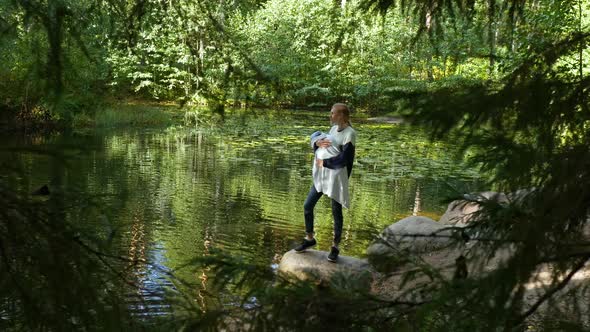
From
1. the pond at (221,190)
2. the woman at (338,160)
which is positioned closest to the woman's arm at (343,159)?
the woman at (338,160)

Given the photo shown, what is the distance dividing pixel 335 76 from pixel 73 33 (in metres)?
33.3

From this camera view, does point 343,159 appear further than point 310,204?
No

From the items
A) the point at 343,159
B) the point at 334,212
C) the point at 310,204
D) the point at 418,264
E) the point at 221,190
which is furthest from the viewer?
the point at 221,190

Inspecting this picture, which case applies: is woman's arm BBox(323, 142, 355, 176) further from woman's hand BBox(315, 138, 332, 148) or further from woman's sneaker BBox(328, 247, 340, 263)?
woman's sneaker BBox(328, 247, 340, 263)

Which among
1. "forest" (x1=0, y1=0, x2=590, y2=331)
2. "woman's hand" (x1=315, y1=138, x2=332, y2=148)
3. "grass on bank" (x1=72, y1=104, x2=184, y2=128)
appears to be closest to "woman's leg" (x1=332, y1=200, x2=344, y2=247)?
"woman's hand" (x1=315, y1=138, x2=332, y2=148)

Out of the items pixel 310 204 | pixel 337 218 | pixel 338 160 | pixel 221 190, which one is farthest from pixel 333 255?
pixel 221 190

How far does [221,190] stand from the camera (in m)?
12.0

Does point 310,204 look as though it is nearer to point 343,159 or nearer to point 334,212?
point 334,212

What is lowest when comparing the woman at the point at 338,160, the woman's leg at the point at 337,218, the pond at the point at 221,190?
the pond at the point at 221,190

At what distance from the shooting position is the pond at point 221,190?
19.4 ft

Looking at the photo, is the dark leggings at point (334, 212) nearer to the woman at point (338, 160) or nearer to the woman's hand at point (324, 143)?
the woman at point (338, 160)

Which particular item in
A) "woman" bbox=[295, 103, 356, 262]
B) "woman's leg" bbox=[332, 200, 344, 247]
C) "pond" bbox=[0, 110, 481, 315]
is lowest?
"pond" bbox=[0, 110, 481, 315]

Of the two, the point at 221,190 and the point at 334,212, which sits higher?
the point at 334,212

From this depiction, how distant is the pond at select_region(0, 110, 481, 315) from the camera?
19.4 ft
